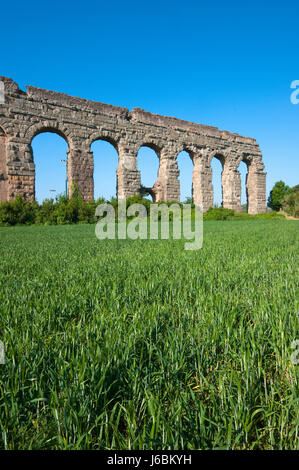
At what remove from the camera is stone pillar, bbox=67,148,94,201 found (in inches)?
711

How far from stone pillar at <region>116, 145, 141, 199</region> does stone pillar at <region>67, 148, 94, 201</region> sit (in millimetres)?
2236

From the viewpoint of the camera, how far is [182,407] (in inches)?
35.9

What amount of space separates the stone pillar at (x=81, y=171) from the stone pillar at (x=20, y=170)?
7.60 feet

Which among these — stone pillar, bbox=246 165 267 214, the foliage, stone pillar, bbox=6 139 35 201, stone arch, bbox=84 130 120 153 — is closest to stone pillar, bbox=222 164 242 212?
stone pillar, bbox=246 165 267 214

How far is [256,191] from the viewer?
1083 inches

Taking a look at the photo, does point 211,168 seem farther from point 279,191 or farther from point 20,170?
point 279,191

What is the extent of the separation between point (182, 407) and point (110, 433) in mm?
232

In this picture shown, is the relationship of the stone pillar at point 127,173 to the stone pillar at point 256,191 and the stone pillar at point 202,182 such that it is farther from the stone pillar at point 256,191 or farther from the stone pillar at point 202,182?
the stone pillar at point 256,191

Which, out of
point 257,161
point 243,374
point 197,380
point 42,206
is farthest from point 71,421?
point 257,161

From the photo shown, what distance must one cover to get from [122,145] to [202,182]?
24.5 ft

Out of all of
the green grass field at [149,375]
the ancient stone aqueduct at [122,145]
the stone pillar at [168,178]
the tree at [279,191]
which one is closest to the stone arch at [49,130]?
the ancient stone aqueduct at [122,145]

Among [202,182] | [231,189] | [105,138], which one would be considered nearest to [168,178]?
[202,182]

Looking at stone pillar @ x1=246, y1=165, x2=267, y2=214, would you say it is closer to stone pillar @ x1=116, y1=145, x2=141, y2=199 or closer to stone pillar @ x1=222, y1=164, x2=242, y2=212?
stone pillar @ x1=222, y1=164, x2=242, y2=212
